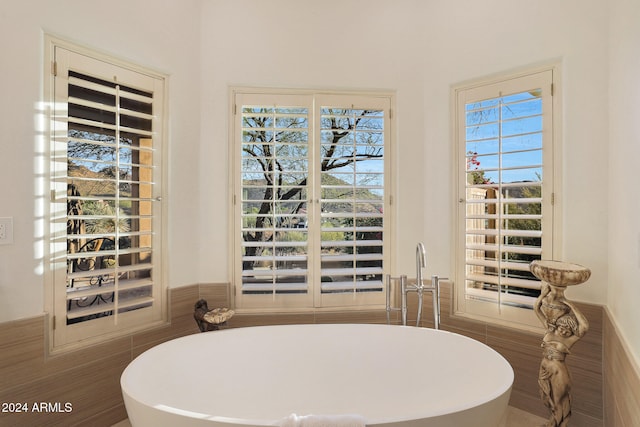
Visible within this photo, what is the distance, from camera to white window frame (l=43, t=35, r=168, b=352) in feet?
6.29

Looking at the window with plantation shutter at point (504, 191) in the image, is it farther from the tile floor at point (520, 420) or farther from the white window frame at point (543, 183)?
the tile floor at point (520, 420)

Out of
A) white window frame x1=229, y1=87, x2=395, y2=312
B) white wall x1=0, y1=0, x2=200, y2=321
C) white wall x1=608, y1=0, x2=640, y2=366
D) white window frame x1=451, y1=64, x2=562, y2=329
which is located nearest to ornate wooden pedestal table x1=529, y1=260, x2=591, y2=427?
white wall x1=608, y1=0, x2=640, y2=366

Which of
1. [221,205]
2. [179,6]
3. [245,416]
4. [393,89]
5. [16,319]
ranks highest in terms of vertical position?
[179,6]

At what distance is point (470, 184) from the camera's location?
8.55 feet

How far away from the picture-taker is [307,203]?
274cm

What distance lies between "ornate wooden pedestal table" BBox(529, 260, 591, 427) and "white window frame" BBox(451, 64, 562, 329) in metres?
0.31

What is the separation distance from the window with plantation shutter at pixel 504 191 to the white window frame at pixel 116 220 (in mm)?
2076

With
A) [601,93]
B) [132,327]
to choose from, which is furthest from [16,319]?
[601,93]

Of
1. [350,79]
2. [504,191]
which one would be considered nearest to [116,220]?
[350,79]

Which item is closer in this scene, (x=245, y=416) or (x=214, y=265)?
(x=245, y=416)

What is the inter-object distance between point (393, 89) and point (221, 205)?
5.08 ft

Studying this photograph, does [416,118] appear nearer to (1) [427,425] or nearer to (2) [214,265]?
(2) [214,265]

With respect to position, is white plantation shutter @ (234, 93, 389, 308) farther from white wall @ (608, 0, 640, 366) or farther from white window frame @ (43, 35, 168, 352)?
white wall @ (608, 0, 640, 366)

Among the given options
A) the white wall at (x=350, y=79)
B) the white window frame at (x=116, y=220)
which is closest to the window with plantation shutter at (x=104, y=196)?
the white window frame at (x=116, y=220)
